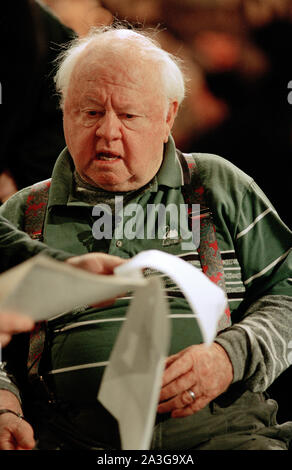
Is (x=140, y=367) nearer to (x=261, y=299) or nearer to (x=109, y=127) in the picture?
(x=261, y=299)

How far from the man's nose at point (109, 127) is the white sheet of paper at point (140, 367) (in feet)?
2.07

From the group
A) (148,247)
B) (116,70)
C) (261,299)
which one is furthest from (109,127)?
(261,299)

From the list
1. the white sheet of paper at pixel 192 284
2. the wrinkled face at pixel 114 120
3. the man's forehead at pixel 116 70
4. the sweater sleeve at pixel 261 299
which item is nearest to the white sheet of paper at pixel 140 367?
the white sheet of paper at pixel 192 284

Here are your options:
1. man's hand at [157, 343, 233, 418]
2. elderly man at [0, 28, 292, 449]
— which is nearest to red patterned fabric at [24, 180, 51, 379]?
elderly man at [0, 28, 292, 449]

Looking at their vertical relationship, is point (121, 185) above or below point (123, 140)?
below

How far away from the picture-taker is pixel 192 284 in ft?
2.96

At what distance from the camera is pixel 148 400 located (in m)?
0.86

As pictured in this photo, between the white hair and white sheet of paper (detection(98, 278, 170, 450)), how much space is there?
2.66 ft

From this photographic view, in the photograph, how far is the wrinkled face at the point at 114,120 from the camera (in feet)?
4.73

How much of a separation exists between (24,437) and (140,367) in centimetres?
40

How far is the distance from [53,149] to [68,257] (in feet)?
3.11

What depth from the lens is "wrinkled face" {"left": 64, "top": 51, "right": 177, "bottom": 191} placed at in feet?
4.73

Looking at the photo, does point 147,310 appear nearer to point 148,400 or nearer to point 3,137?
point 148,400
